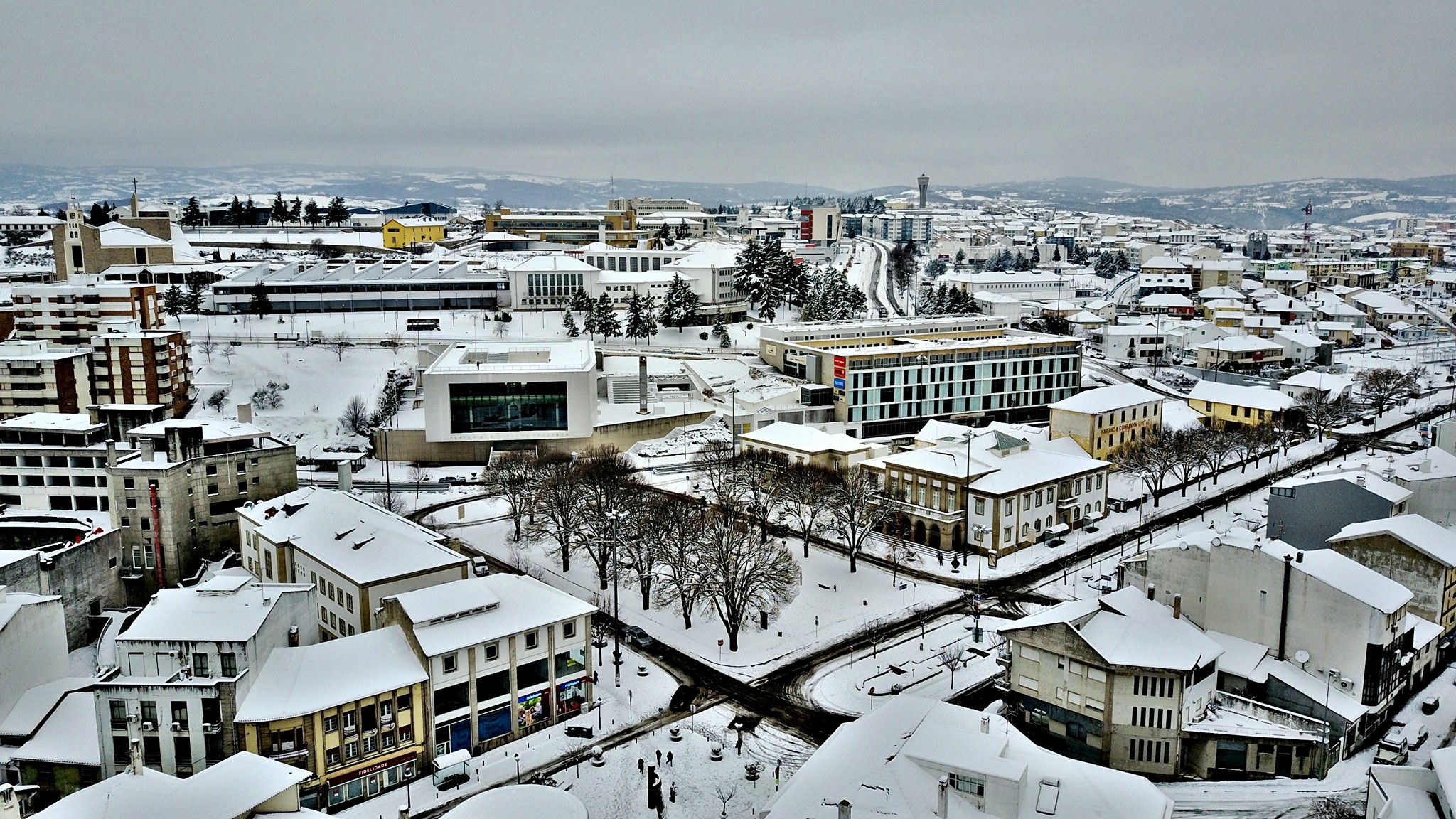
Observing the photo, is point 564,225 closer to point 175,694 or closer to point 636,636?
point 636,636

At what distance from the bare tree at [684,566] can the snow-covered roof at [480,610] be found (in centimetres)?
545

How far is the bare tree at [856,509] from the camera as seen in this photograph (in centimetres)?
4369

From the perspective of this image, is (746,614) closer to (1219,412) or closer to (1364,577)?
(1364,577)

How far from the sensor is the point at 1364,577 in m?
31.8

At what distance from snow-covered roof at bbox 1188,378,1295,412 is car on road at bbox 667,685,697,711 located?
48.7 meters

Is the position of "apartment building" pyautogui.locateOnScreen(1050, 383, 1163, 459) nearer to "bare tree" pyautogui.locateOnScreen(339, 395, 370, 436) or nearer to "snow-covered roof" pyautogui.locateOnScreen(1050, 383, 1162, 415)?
"snow-covered roof" pyautogui.locateOnScreen(1050, 383, 1162, 415)

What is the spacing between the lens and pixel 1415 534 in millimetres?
35656

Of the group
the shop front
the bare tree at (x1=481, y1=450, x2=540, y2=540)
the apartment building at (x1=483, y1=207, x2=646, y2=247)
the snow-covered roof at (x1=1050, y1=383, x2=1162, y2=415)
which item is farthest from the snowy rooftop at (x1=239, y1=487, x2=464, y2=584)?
the apartment building at (x1=483, y1=207, x2=646, y2=247)

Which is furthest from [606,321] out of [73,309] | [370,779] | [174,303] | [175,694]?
[175,694]

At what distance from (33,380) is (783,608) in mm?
44991

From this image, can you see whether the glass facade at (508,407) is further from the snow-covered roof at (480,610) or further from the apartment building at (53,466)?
the snow-covered roof at (480,610)

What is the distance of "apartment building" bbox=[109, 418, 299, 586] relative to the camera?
42.0m

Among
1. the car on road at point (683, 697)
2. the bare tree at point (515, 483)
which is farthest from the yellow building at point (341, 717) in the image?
the bare tree at point (515, 483)

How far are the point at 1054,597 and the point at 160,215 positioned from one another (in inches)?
4308
